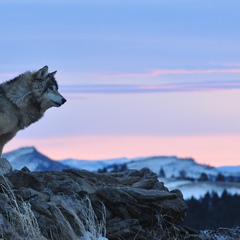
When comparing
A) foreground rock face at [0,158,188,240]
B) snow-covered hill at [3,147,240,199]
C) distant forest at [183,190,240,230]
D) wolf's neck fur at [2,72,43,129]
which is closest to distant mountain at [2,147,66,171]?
snow-covered hill at [3,147,240,199]

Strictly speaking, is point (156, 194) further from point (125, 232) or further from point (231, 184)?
point (231, 184)

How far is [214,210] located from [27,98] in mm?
48274

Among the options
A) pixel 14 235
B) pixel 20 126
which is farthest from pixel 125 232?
pixel 20 126

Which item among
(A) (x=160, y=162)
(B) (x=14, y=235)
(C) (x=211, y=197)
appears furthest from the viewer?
(A) (x=160, y=162)

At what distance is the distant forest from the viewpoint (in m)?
61.1

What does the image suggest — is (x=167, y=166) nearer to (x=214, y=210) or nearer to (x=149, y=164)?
(x=149, y=164)

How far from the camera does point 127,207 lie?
18828mm

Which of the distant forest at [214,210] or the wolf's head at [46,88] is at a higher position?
the wolf's head at [46,88]

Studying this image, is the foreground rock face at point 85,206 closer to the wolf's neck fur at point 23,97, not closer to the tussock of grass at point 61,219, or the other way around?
the tussock of grass at point 61,219

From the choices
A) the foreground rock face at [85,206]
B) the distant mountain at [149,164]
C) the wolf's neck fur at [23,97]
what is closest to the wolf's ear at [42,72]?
the wolf's neck fur at [23,97]

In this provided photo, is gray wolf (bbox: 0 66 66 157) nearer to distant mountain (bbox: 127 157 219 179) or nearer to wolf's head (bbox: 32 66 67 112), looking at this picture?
wolf's head (bbox: 32 66 67 112)

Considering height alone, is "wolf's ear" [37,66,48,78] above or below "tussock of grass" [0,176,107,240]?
above

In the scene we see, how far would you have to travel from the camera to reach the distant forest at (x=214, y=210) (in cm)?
6106

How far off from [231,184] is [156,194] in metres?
72.0
